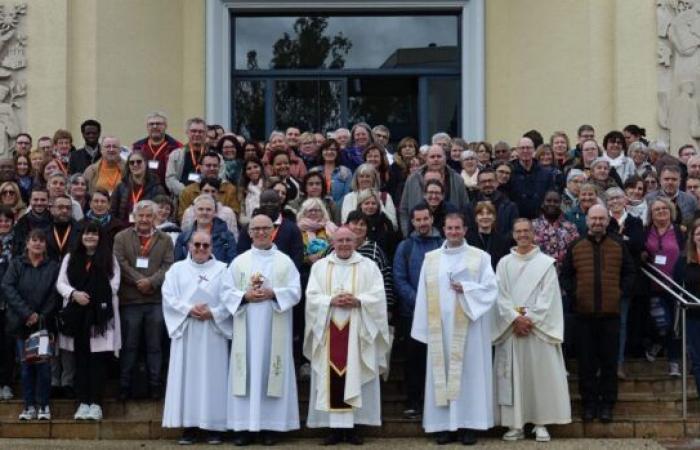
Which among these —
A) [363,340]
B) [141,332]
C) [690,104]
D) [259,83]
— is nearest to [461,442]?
[363,340]

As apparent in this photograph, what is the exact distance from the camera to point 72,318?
1066cm

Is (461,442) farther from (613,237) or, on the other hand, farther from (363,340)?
(613,237)

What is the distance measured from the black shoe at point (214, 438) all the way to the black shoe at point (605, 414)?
340cm

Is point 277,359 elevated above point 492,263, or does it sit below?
below

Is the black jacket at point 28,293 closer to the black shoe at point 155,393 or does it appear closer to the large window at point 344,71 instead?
the black shoe at point 155,393

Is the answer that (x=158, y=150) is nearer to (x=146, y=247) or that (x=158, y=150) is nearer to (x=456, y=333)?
(x=146, y=247)

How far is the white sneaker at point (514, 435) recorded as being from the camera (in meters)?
10.3

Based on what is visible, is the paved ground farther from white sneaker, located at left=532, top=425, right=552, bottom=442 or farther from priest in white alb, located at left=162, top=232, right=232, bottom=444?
priest in white alb, located at left=162, top=232, right=232, bottom=444

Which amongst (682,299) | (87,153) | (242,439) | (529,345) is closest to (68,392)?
(242,439)

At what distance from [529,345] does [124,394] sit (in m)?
3.74

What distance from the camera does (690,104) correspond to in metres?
15.6

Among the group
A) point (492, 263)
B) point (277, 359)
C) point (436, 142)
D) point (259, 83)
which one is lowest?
point (277, 359)

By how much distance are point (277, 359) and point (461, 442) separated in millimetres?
1760

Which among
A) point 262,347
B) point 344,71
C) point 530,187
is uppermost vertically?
point 344,71
